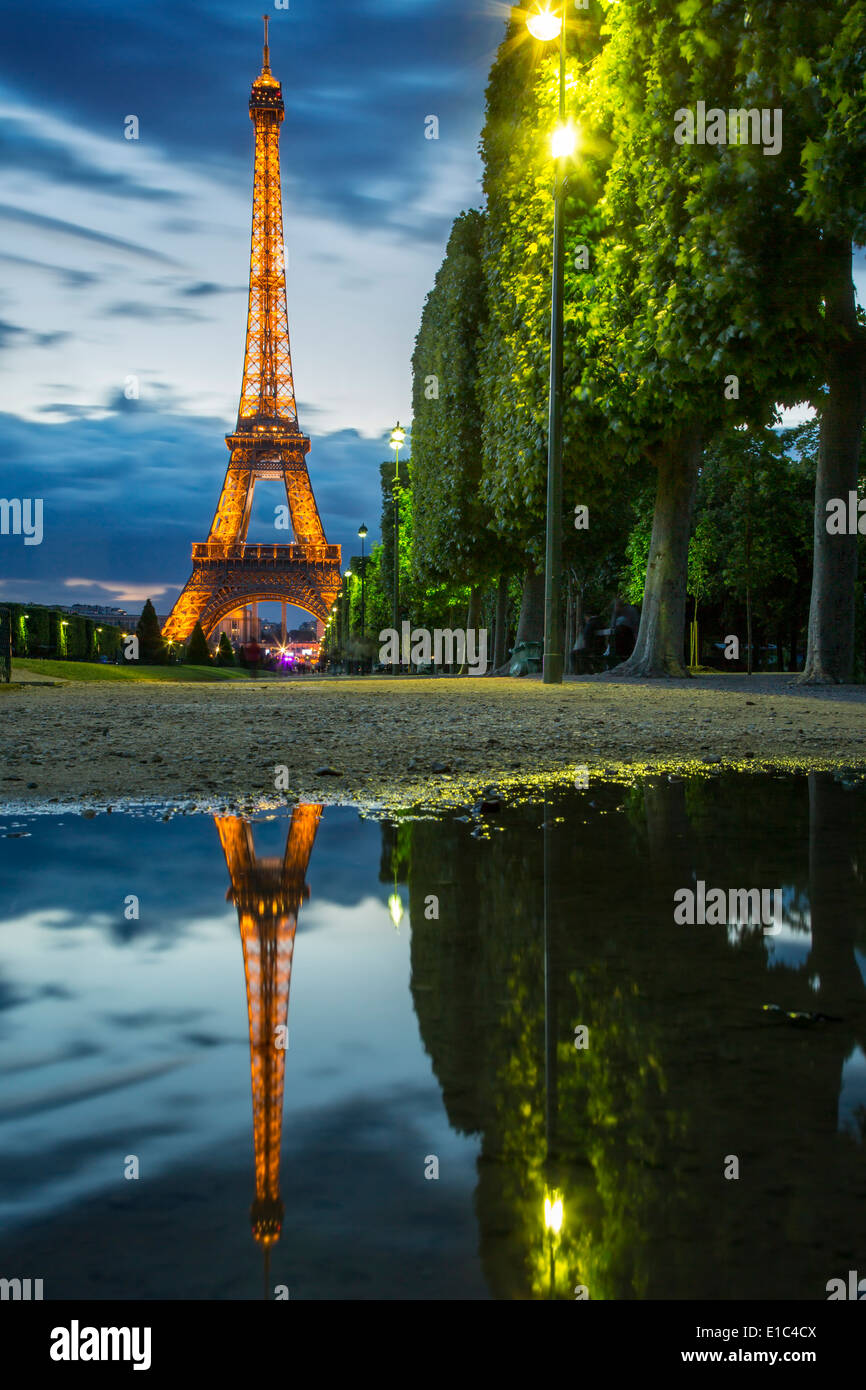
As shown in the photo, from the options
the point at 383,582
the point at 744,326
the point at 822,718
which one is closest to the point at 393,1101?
the point at 822,718

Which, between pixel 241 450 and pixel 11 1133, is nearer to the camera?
pixel 11 1133

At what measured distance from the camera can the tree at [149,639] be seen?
176ft

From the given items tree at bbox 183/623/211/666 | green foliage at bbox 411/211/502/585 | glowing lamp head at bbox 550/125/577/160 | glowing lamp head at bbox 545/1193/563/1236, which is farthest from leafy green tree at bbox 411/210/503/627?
glowing lamp head at bbox 545/1193/563/1236

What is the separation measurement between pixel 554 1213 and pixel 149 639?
54.1 metres

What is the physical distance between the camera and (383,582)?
7981cm

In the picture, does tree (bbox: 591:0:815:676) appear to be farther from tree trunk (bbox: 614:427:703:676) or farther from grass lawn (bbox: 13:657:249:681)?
grass lawn (bbox: 13:657:249:681)

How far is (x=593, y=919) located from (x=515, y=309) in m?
25.0

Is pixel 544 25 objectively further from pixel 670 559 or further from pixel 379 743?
pixel 379 743

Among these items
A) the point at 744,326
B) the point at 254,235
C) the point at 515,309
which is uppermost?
the point at 254,235

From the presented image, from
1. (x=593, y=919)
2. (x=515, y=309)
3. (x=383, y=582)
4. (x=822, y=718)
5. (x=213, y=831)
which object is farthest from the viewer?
(x=383, y=582)

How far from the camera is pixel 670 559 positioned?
79.6ft

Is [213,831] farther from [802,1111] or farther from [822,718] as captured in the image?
[822,718]

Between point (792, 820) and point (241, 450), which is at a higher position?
point (241, 450)

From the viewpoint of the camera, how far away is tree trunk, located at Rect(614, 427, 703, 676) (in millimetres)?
24219
